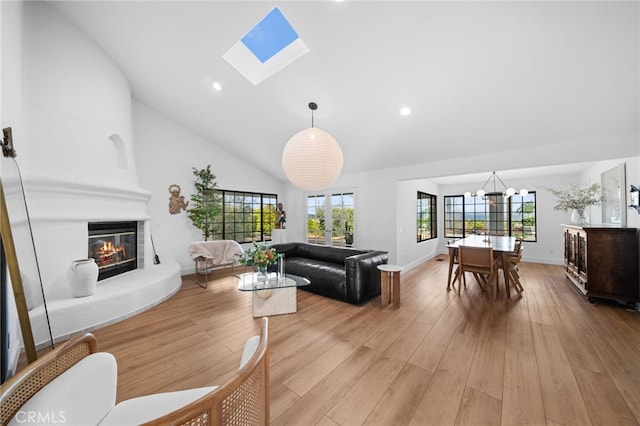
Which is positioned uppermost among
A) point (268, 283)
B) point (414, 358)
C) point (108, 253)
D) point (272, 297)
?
point (108, 253)

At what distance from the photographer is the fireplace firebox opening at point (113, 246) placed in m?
3.25

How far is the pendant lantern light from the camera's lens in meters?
2.17

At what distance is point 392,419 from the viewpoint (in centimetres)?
146

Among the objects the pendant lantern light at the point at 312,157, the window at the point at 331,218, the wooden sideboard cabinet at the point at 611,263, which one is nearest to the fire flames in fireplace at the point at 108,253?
the pendant lantern light at the point at 312,157

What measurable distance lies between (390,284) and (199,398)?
3.10 metres

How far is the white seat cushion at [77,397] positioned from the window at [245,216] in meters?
4.51

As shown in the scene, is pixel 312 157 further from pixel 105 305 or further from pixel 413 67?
pixel 105 305

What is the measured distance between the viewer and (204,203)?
5.23 metres

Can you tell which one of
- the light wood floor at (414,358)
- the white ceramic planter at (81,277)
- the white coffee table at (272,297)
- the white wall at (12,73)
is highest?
the white wall at (12,73)

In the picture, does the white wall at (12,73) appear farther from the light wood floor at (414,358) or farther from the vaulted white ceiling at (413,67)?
the light wood floor at (414,358)

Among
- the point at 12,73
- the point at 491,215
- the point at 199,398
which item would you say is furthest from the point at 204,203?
the point at 491,215

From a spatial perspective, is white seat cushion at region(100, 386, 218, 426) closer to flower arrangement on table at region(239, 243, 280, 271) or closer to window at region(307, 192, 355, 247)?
flower arrangement on table at region(239, 243, 280, 271)

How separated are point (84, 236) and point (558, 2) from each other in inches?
214

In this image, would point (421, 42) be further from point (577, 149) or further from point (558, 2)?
point (577, 149)
